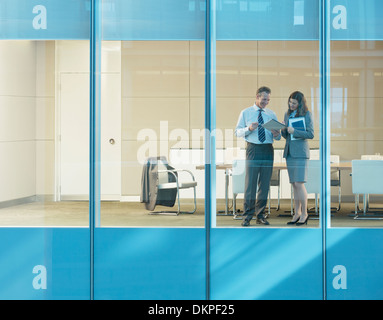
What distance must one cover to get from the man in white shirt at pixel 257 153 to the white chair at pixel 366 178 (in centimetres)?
77

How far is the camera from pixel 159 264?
693 centimetres

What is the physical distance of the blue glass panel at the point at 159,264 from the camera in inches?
273

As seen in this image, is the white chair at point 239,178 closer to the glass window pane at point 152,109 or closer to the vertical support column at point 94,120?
the glass window pane at point 152,109

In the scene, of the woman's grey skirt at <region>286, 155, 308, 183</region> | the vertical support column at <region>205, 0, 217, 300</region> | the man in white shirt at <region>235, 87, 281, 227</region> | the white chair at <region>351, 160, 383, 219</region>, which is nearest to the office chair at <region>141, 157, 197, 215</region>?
the vertical support column at <region>205, 0, 217, 300</region>

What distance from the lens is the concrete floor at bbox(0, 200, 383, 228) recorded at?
22.8ft

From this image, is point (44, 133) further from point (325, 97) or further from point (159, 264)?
point (325, 97)

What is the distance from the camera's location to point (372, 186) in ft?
22.5

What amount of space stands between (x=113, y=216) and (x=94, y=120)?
A: 0.92 meters

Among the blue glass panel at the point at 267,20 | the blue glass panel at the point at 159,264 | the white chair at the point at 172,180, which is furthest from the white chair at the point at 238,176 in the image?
the blue glass panel at the point at 267,20

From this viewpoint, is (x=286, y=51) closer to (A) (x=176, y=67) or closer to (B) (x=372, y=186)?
(A) (x=176, y=67)

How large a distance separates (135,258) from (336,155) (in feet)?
6.91

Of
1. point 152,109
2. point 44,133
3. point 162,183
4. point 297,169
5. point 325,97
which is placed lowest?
point 162,183

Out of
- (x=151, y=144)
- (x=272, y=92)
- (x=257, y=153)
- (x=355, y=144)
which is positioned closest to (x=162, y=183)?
(x=151, y=144)

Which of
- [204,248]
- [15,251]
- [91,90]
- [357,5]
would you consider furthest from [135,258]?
[357,5]
